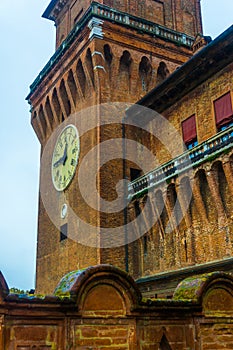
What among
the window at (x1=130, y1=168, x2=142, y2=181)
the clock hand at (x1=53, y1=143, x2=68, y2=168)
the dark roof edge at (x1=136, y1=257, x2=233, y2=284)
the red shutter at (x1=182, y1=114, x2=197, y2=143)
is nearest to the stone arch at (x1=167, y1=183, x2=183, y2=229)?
the dark roof edge at (x1=136, y1=257, x2=233, y2=284)

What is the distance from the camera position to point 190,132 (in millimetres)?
17547

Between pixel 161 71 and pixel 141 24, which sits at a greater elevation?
Answer: pixel 141 24

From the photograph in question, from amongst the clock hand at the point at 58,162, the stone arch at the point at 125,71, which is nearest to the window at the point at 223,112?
the stone arch at the point at 125,71

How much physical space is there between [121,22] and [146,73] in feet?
9.29

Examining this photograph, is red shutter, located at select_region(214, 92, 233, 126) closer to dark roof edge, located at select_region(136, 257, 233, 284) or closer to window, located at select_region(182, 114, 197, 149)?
window, located at select_region(182, 114, 197, 149)

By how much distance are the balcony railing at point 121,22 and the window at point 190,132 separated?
7131mm

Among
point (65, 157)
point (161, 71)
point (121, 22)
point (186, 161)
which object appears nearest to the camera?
point (186, 161)

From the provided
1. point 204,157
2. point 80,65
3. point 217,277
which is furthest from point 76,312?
point 80,65

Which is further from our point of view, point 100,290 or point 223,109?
point 223,109

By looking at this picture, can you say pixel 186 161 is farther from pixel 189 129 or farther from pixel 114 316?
pixel 114 316

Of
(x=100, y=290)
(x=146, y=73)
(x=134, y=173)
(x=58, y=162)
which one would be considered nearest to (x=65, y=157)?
(x=58, y=162)

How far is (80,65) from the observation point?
867 inches

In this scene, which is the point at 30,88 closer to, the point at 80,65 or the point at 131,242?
the point at 80,65

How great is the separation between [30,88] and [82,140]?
7.59m
